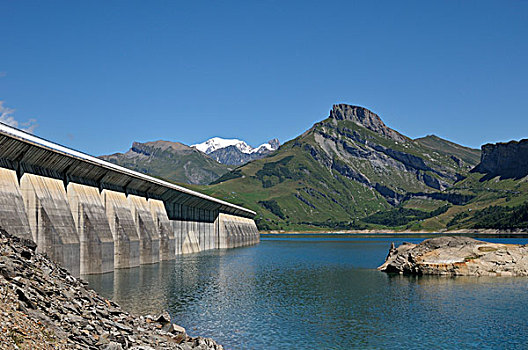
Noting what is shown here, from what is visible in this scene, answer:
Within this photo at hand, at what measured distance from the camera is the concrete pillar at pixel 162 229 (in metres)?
87.6

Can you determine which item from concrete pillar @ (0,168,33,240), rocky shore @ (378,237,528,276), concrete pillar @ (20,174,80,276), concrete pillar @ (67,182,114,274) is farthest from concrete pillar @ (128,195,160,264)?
rocky shore @ (378,237,528,276)

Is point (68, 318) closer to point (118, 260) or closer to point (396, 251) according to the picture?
point (118, 260)

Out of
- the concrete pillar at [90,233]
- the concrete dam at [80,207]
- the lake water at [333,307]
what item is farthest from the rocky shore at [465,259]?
the concrete dam at [80,207]

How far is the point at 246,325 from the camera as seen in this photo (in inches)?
1455

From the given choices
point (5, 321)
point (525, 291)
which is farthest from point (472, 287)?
point (5, 321)

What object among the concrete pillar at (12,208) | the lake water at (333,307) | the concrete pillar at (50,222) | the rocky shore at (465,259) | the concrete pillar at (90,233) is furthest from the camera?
the rocky shore at (465,259)

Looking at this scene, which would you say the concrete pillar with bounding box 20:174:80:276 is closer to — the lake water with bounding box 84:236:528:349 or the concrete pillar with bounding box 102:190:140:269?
the lake water with bounding box 84:236:528:349

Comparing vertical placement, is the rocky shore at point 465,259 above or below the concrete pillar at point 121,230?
below

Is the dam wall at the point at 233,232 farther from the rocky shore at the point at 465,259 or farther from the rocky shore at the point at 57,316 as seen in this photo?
the rocky shore at the point at 57,316

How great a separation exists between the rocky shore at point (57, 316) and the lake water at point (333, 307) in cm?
639

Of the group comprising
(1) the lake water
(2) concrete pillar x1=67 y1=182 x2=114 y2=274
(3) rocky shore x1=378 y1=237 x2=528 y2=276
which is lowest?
(1) the lake water

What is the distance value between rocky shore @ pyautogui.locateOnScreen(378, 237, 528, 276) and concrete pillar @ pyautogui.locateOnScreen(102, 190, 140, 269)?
36.9 metres

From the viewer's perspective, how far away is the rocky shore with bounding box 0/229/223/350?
1980cm

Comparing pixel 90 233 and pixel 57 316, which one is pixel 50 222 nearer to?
pixel 90 233
